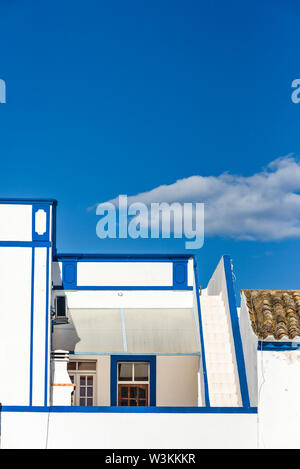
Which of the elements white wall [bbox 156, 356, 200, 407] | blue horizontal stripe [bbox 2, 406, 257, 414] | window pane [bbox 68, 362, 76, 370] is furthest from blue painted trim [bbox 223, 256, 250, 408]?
window pane [bbox 68, 362, 76, 370]

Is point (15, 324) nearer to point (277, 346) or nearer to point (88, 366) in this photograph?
point (88, 366)

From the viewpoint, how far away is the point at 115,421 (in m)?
11.8

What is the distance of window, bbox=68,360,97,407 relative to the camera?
15.6m

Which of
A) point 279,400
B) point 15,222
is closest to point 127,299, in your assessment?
point 15,222

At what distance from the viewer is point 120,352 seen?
48.8 feet

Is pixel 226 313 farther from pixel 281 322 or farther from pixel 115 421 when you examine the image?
pixel 115 421

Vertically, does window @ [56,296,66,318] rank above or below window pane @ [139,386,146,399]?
above

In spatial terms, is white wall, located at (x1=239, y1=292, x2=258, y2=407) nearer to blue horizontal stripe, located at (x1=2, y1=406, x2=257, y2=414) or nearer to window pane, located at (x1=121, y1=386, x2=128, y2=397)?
blue horizontal stripe, located at (x1=2, y1=406, x2=257, y2=414)

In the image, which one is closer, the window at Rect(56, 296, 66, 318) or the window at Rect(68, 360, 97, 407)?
the window at Rect(56, 296, 66, 318)

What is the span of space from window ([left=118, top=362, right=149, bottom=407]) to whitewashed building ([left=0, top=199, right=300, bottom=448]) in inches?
1.0

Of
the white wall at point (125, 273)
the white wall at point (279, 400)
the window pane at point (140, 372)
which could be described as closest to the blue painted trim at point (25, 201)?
the white wall at point (125, 273)

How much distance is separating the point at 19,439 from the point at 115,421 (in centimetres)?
201

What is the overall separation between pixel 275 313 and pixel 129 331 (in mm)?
4548

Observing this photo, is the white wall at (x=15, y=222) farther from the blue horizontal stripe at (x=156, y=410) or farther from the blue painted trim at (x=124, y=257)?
the blue horizontal stripe at (x=156, y=410)
